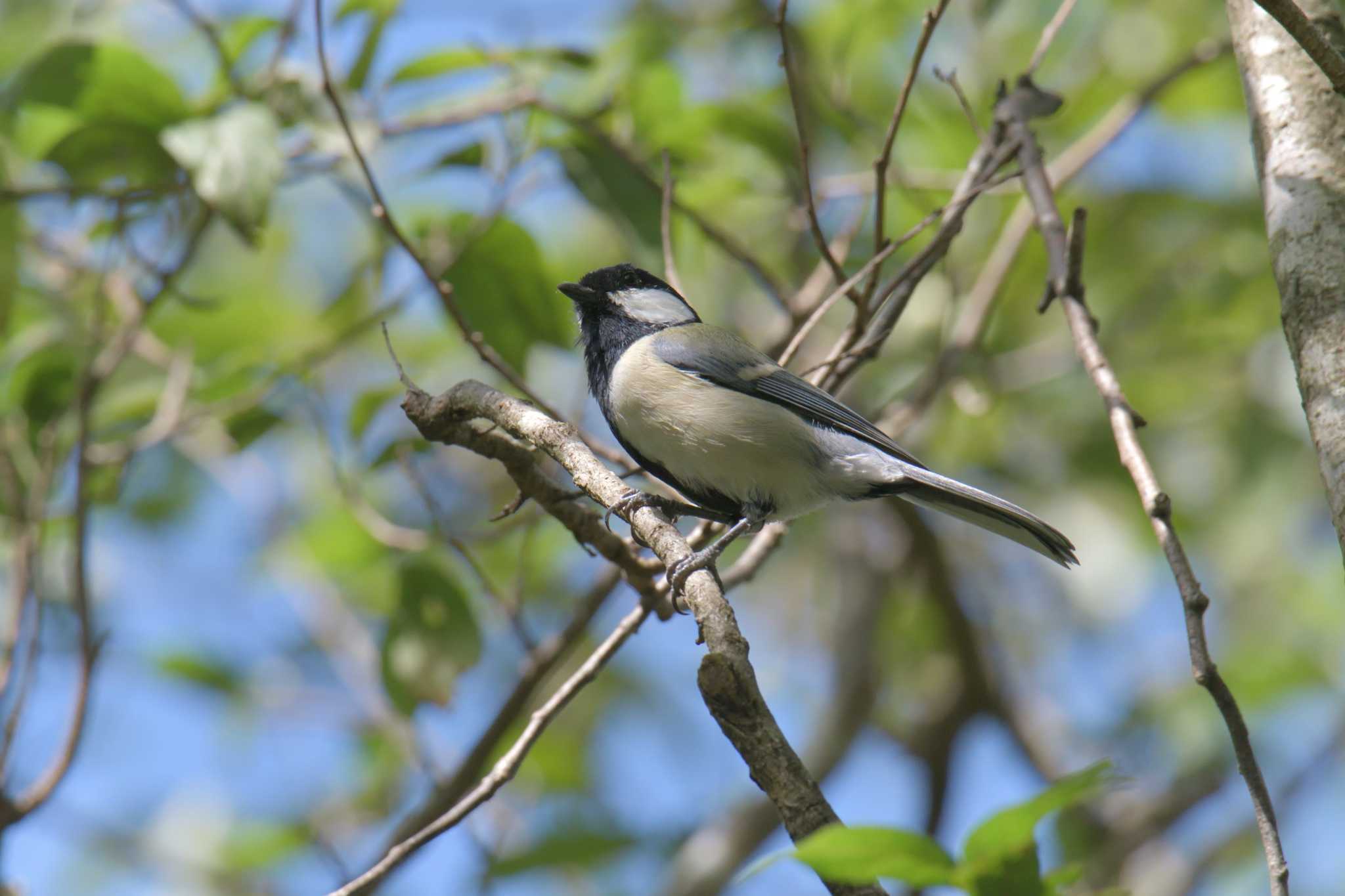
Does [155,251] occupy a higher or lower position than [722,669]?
higher

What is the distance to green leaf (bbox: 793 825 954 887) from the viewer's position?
1.28 metres

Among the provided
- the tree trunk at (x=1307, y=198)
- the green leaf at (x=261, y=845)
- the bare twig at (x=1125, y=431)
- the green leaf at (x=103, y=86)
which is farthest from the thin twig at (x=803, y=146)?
the green leaf at (x=261, y=845)

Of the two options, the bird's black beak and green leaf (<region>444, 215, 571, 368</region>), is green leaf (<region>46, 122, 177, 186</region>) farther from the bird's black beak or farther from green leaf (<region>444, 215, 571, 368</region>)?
the bird's black beak

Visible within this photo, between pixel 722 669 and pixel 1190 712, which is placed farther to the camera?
pixel 1190 712

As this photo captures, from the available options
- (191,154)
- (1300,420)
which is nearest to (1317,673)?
(1300,420)

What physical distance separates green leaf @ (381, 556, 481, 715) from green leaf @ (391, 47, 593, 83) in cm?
133

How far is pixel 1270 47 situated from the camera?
220 cm

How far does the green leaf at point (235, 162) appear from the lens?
2766 millimetres

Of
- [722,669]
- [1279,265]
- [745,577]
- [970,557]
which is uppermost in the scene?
[970,557]

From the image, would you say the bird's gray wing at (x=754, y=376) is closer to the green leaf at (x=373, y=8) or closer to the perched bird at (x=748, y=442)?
the perched bird at (x=748, y=442)

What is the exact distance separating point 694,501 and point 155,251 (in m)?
1.81

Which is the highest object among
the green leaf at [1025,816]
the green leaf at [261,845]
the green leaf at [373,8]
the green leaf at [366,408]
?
the green leaf at [373,8]

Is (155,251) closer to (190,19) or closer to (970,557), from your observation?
(190,19)

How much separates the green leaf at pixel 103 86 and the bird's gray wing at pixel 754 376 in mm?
1442
